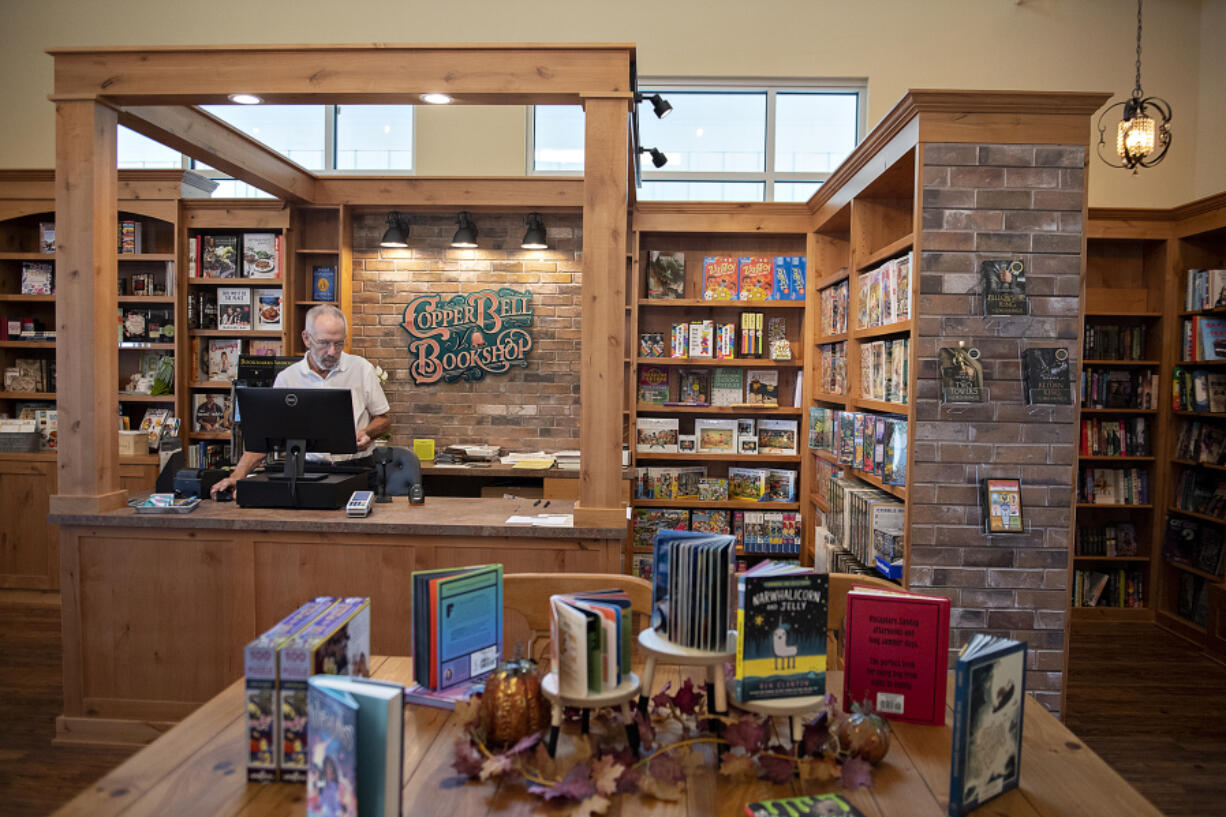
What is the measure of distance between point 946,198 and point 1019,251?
→ 0.35m

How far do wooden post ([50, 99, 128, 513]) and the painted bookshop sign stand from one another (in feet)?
8.94

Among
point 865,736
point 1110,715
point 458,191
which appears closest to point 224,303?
point 458,191

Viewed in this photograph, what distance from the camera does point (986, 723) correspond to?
1355 mm

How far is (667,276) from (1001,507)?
10.8 ft

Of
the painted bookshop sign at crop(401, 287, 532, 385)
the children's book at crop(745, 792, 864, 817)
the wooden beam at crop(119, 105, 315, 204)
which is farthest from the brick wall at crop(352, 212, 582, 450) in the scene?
the children's book at crop(745, 792, 864, 817)

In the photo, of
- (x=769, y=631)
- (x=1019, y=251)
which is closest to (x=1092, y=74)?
(x=1019, y=251)

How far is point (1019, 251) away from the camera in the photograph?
3.03m

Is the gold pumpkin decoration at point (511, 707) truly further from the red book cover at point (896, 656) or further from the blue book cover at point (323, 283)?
the blue book cover at point (323, 283)

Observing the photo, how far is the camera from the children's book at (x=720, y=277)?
568 cm

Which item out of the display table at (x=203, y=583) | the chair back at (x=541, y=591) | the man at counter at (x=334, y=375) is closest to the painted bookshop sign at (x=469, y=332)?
the man at counter at (x=334, y=375)

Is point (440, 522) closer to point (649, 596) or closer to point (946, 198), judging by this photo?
point (649, 596)

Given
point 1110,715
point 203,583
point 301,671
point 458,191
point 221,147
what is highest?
point 458,191

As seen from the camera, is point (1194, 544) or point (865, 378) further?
point (1194, 544)

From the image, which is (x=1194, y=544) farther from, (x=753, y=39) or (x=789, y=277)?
(x=753, y=39)
